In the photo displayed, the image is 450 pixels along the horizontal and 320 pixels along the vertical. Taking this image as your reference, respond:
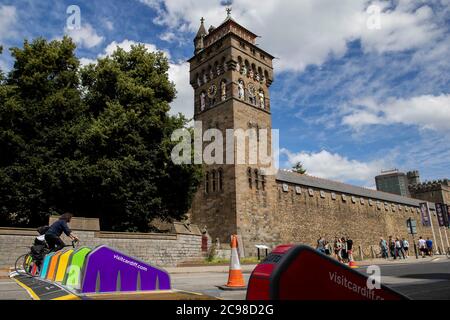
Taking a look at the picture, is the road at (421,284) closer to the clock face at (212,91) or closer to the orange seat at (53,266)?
the orange seat at (53,266)

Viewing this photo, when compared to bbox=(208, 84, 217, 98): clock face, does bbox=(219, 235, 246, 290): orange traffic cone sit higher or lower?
lower

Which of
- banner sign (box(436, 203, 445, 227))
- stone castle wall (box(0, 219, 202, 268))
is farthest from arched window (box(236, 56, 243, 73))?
banner sign (box(436, 203, 445, 227))

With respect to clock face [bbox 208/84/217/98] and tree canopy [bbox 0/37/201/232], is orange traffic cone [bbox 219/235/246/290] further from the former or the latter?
clock face [bbox 208/84/217/98]

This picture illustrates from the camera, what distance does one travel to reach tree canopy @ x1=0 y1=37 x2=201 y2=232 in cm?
1595

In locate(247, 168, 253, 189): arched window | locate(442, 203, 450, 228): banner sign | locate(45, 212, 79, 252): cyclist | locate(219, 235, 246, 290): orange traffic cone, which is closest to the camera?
locate(219, 235, 246, 290): orange traffic cone

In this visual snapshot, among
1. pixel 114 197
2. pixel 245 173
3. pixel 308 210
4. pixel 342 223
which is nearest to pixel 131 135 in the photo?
pixel 114 197

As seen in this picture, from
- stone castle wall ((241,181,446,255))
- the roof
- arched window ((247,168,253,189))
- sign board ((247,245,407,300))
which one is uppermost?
the roof

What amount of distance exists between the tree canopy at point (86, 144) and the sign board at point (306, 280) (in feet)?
48.1

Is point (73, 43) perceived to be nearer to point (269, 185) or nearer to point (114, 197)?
point (114, 197)

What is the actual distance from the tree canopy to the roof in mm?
13903

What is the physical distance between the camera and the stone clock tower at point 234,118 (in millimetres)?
25469

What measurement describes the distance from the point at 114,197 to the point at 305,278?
619 inches

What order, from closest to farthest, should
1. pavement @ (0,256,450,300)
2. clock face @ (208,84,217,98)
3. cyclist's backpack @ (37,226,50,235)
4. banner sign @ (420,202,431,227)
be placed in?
1. pavement @ (0,256,450,300)
2. cyclist's backpack @ (37,226,50,235)
3. clock face @ (208,84,217,98)
4. banner sign @ (420,202,431,227)
